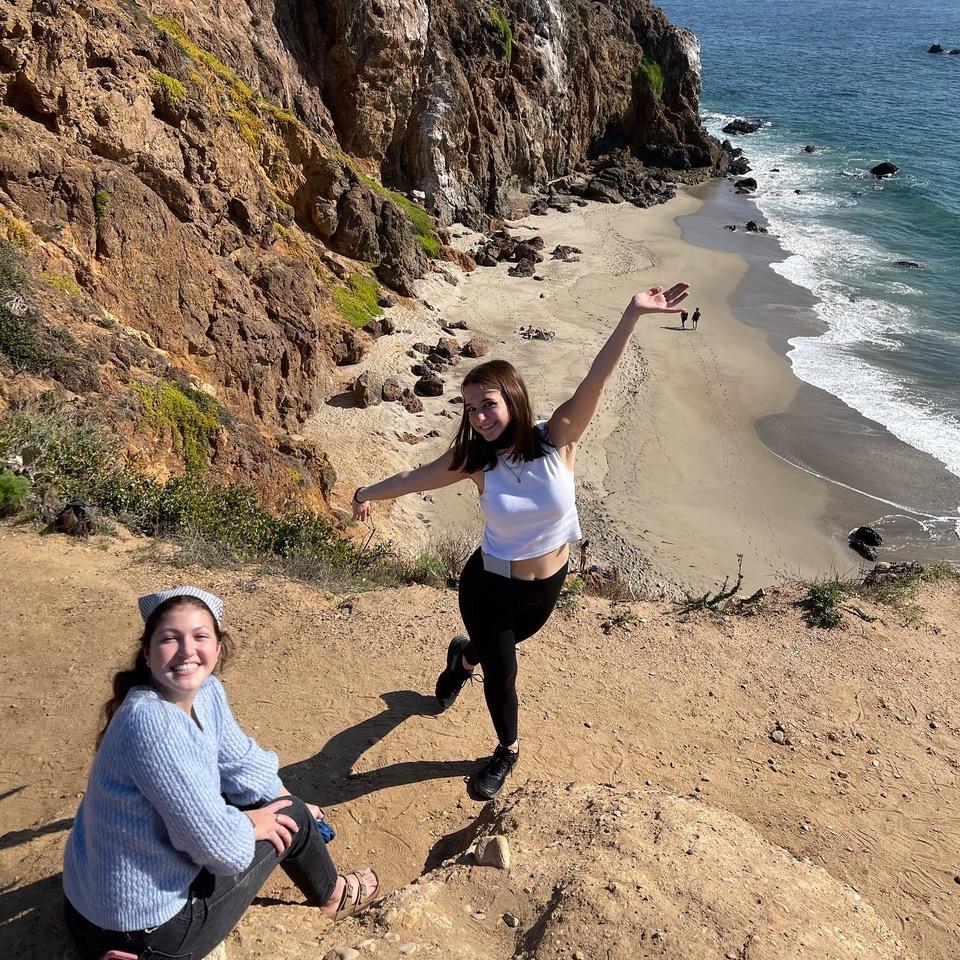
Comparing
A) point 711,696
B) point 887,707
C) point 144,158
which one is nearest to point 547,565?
point 711,696

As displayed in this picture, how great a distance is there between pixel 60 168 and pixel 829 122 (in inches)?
2028

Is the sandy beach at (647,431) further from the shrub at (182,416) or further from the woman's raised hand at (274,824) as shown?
the woman's raised hand at (274,824)

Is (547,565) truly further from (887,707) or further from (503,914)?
(887,707)

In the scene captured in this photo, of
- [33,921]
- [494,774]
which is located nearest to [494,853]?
[494,774]

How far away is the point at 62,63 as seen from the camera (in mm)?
12898

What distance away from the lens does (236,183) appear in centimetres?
1664

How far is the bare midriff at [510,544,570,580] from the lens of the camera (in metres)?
3.66

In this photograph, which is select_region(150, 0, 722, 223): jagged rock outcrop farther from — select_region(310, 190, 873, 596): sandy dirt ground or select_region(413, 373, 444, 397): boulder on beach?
select_region(413, 373, 444, 397): boulder on beach

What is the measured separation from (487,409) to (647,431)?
15455 mm

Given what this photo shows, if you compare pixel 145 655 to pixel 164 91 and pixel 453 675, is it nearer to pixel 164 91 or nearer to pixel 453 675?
pixel 453 675

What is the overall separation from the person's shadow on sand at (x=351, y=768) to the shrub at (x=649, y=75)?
44.4 m

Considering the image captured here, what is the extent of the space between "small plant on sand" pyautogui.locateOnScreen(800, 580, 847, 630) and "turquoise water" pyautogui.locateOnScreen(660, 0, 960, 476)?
40.3ft

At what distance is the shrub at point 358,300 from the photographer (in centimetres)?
1998

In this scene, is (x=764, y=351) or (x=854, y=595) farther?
(x=764, y=351)
